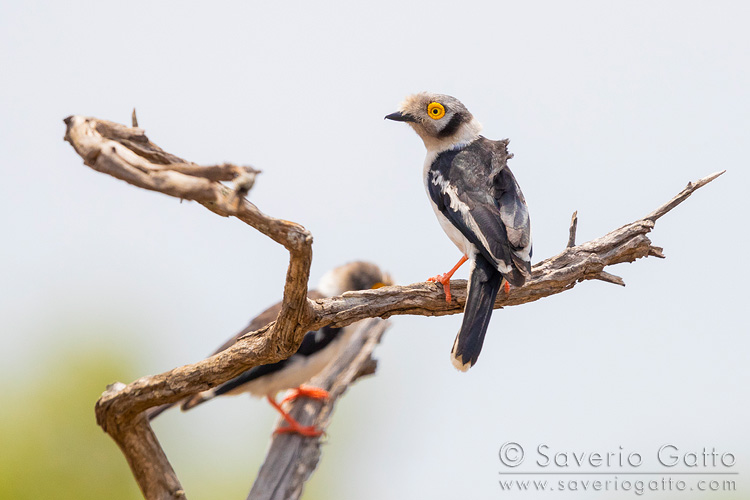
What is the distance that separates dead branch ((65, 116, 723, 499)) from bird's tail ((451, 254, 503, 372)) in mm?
254

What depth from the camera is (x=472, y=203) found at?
426 cm

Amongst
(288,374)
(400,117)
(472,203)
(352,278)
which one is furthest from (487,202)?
(352,278)

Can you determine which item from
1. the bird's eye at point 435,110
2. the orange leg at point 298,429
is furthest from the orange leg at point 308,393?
the bird's eye at point 435,110

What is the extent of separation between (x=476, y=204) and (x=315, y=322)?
1.19 meters

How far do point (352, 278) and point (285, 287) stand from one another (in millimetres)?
3965

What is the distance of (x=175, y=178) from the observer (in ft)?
8.57

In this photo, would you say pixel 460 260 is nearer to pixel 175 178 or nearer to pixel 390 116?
pixel 390 116

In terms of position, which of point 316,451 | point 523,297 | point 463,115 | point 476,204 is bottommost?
point 316,451

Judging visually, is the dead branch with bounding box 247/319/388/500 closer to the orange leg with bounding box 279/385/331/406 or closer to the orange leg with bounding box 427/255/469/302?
the orange leg with bounding box 279/385/331/406

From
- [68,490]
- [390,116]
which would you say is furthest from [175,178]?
[68,490]

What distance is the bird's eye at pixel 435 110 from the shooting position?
5.06 metres

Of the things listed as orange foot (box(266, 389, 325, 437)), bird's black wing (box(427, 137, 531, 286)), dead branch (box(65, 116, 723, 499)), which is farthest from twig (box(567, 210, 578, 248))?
orange foot (box(266, 389, 325, 437))

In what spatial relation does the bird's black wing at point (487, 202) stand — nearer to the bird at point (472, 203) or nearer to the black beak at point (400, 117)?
the bird at point (472, 203)

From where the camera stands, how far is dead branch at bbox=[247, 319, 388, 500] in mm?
5617
